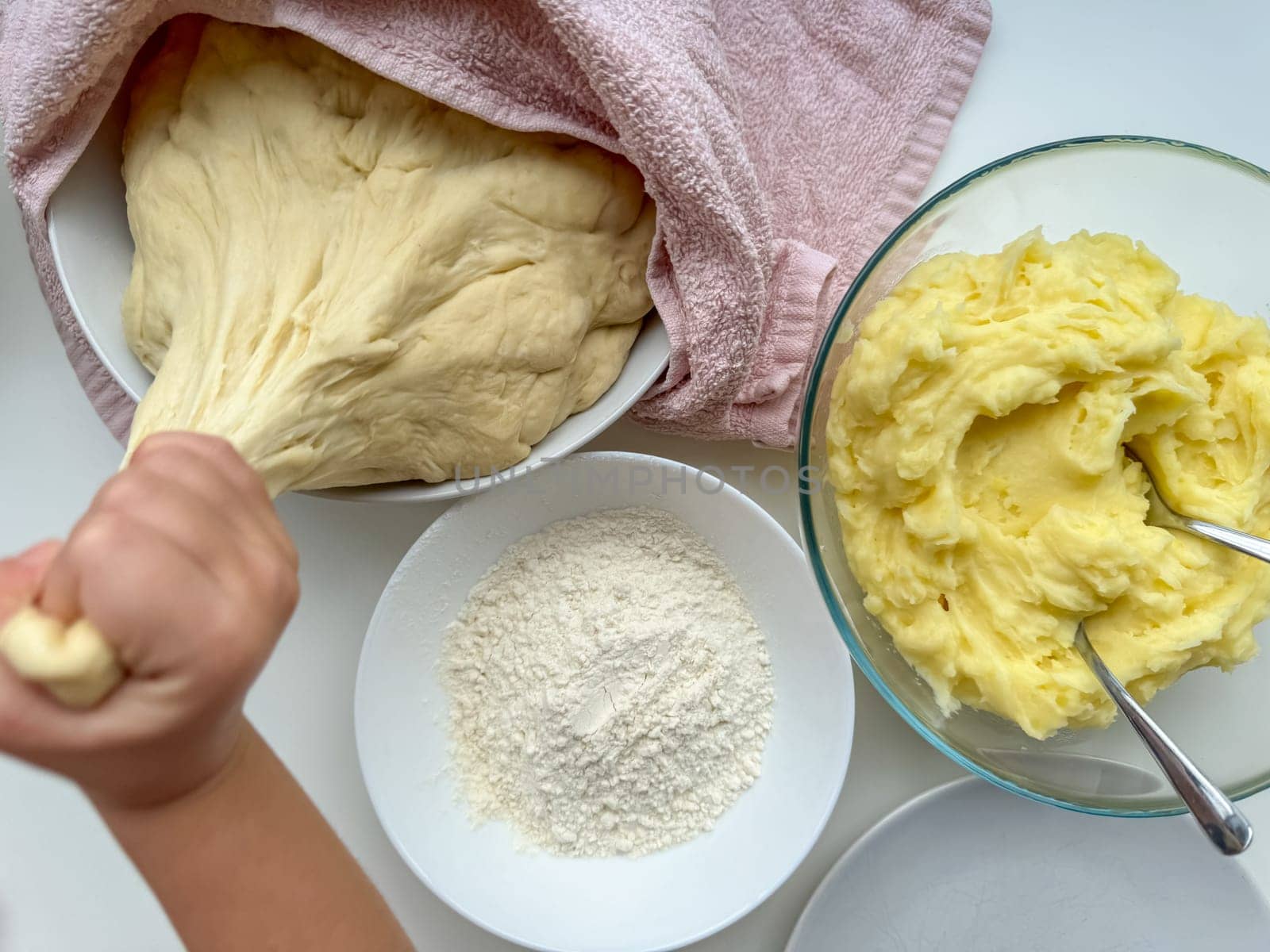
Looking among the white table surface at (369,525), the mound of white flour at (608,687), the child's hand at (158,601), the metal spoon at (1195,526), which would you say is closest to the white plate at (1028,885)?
the white table surface at (369,525)

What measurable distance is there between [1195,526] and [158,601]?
653 mm

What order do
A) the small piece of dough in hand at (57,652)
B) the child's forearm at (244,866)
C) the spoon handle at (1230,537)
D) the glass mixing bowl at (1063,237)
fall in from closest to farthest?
the small piece of dough in hand at (57,652) → the child's forearm at (244,866) → the spoon handle at (1230,537) → the glass mixing bowl at (1063,237)

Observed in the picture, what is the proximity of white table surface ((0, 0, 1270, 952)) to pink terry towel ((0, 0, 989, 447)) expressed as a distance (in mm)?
65

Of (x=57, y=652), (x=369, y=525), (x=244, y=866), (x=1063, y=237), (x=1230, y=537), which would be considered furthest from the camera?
(x=369, y=525)

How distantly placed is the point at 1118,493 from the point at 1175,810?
0.25 m

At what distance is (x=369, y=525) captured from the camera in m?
0.85

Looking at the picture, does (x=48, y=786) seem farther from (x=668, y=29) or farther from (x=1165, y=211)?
(x=1165, y=211)

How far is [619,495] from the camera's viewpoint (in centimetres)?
81

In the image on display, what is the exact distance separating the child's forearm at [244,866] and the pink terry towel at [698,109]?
0.43 metres

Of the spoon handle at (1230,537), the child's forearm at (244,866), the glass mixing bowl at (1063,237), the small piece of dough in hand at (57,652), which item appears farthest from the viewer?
the glass mixing bowl at (1063,237)

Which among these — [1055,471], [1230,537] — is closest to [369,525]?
[1055,471]

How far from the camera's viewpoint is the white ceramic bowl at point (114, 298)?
683mm

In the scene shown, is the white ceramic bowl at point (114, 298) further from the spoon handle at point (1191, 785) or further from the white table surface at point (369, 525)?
the spoon handle at point (1191, 785)

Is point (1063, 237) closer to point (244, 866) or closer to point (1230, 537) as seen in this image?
point (1230, 537)
